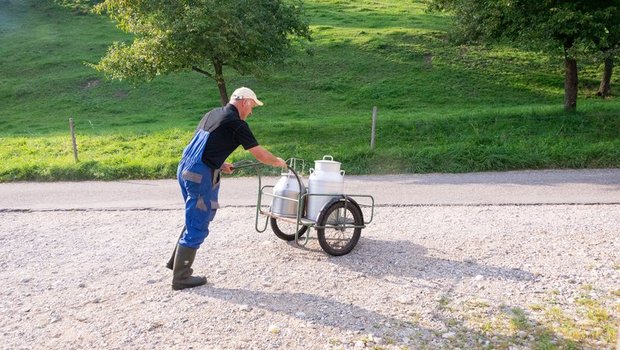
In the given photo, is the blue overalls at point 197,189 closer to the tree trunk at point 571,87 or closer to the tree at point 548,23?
the tree at point 548,23

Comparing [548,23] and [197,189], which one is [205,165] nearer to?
[197,189]

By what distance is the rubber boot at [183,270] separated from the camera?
20.3ft

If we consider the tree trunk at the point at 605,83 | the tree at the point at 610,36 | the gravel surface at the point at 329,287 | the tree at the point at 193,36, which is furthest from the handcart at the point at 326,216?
the tree trunk at the point at 605,83

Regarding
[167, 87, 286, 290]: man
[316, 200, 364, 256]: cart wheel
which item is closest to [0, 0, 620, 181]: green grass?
[316, 200, 364, 256]: cart wheel


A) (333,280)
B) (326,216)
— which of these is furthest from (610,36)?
(333,280)

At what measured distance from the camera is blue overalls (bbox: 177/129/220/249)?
239 inches

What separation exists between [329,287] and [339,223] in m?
1.21

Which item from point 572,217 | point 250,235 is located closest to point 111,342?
point 250,235

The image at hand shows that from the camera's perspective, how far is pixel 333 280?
646 centimetres

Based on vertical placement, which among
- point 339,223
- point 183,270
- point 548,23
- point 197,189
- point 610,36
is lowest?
point 183,270

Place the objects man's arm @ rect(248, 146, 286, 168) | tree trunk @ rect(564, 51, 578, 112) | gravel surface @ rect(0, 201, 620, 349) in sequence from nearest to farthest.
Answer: gravel surface @ rect(0, 201, 620, 349) → man's arm @ rect(248, 146, 286, 168) → tree trunk @ rect(564, 51, 578, 112)

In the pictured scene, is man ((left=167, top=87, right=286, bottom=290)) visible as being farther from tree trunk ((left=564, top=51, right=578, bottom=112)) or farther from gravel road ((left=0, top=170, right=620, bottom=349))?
tree trunk ((left=564, top=51, right=578, bottom=112))

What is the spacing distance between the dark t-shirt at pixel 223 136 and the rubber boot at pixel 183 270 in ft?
3.19

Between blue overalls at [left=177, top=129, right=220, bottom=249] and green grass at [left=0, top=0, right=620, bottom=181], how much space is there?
24.8ft
